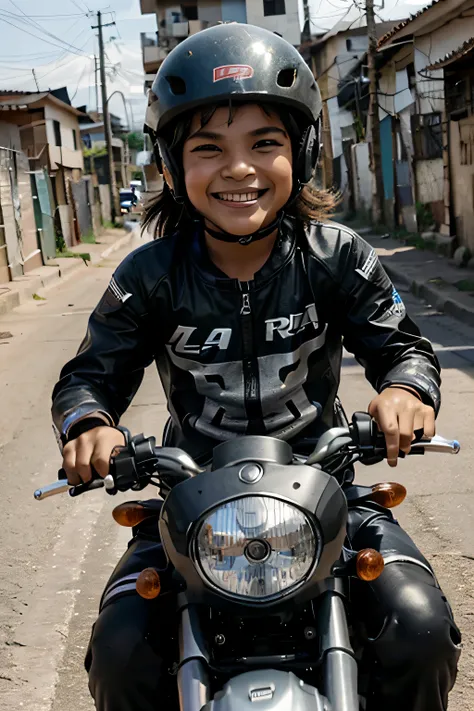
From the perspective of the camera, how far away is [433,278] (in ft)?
47.9

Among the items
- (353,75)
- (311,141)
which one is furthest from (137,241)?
(311,141)

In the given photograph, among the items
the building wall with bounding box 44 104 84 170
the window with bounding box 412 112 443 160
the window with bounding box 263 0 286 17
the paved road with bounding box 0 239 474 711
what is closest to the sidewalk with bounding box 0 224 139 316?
the building wall with bounding box 44 104 84 170

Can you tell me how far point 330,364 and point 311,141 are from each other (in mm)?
574

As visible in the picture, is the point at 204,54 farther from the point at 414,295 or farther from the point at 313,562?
the point at 414,295

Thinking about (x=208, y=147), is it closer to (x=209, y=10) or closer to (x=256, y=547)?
(x=256, y=547)

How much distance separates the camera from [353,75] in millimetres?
33656

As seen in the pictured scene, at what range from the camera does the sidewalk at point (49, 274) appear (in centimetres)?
1596

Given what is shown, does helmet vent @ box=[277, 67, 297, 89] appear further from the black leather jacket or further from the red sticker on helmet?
the black leather jacket

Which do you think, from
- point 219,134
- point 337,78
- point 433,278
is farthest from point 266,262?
point 337,78

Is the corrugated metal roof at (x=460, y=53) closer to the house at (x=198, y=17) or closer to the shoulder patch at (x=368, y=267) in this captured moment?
the shoulder patch at (x=368, y=267)

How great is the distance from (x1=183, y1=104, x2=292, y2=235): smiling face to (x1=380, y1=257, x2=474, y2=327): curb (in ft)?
28.9

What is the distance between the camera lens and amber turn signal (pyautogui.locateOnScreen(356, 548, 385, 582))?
1.76 metres

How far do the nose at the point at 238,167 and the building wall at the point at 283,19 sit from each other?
55801mm

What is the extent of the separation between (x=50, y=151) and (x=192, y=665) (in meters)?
31.1
